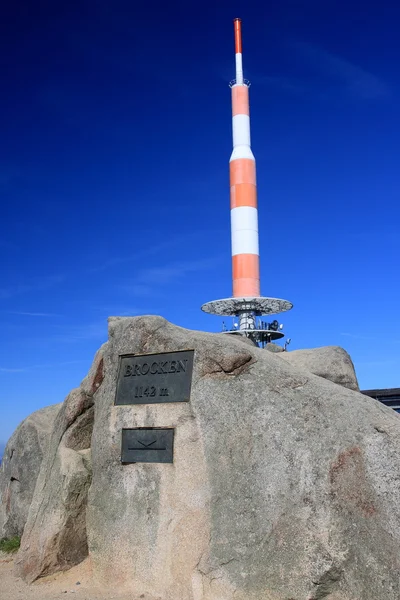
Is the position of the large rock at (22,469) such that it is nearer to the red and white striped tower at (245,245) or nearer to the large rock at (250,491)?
the large rock at (250,491)

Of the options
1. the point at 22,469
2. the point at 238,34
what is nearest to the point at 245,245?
the point at 238,34

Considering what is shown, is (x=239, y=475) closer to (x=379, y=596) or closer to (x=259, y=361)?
(x=259, y=361)

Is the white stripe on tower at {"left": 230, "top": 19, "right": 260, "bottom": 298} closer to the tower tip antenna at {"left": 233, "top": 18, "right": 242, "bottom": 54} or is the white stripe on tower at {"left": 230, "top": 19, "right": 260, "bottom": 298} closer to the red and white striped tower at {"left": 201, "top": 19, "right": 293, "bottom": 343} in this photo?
the red and white striped tower at {"left": 201, "top": 19, "right": 293, "bottom": 343}

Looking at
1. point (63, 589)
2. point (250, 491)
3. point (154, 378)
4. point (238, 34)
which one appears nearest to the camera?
point (250, 491)

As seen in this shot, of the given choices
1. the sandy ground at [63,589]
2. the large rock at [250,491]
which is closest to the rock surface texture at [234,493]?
the large rock at [250,491]

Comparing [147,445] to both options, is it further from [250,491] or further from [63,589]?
[63,589]

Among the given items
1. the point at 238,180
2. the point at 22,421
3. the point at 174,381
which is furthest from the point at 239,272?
the point at 174,381

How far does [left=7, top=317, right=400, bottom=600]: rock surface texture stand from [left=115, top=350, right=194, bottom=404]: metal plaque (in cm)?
10

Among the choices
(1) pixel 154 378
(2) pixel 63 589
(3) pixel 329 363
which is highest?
(3) pixel 329 363

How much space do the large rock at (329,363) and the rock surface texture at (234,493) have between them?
1.88 m

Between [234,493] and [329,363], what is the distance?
327 centimetres

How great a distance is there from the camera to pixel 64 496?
7.82 m

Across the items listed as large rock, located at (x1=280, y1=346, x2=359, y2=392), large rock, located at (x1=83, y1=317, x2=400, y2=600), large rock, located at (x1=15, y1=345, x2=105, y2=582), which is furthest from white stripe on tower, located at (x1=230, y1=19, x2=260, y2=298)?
large rock, located at (x1=83, y1=317, x2=400, y2=600)

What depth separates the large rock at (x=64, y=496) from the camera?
7723 millimetres
